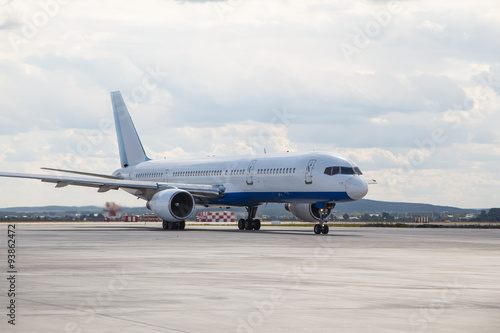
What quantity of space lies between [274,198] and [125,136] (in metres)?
21.4

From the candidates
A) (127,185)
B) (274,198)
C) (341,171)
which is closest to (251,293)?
(341,171)

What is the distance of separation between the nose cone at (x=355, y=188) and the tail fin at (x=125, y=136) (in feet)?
82.0

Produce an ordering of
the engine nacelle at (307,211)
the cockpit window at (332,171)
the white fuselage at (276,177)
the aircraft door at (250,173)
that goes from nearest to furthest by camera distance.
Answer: the white fuselage at (276,177) → the cockpit window at (332,171) → the engine nacelle at (307,211) → the aircraft door at (250,173)

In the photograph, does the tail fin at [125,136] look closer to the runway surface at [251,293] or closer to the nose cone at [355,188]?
the nose cone at [355,188]

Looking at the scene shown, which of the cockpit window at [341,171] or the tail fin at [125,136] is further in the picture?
the tail fin at [125,136]

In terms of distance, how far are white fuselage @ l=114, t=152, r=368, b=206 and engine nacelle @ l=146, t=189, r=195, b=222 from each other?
2.62 meters

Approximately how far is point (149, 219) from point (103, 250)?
61585 mm

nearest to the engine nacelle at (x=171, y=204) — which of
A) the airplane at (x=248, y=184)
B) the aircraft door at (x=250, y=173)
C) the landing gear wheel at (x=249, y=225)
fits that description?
the airplane at (x=248, y=184)

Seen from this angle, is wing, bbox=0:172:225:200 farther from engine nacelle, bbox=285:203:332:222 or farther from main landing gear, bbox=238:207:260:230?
engine nacelle, bbox=285:203:332:222

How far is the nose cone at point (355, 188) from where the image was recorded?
40062 mm

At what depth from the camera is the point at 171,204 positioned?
46750 millimetres

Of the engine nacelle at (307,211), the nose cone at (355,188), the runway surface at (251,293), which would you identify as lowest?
the runway surface at (251,293)

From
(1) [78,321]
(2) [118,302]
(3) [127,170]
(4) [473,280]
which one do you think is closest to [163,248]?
(4) [473,280]

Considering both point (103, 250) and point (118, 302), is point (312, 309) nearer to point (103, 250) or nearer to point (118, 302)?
point (118, 302)
